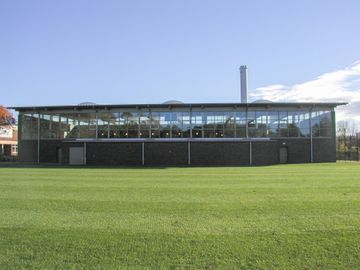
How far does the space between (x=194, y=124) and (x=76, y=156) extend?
1284 centimetres

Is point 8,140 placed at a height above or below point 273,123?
below

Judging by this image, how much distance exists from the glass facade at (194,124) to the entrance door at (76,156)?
1552 mm

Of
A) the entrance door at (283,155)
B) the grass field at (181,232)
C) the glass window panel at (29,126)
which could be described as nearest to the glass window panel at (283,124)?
the entrance door at (283,155)

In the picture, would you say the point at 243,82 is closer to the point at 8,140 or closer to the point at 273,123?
the point at 273,123

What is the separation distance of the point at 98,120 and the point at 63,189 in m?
28.4

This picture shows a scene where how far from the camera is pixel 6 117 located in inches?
2726

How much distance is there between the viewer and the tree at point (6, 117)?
222ft

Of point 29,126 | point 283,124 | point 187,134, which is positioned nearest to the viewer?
point 187,134

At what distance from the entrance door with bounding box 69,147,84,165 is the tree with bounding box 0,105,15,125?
3173cm

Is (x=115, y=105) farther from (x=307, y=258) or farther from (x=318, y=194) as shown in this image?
(x=307, y=258)

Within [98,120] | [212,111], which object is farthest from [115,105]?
[212,111]

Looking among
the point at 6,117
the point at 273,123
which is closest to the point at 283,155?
the point at 273,123

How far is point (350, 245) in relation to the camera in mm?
6574

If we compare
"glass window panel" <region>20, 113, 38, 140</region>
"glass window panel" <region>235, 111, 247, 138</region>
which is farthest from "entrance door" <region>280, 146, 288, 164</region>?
"glass window panel" <region>20, 113, 38, 140</region>
